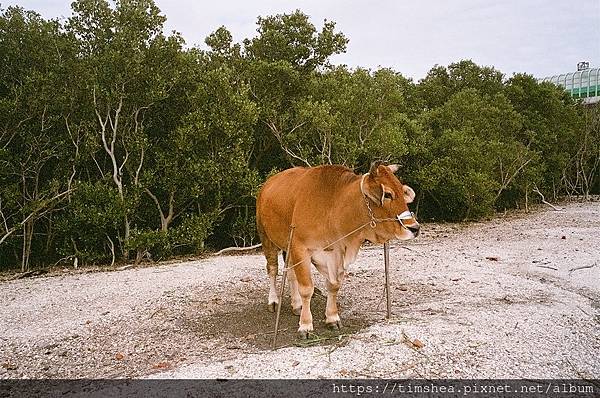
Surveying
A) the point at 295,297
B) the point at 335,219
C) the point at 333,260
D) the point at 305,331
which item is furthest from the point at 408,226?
the point at 295,297

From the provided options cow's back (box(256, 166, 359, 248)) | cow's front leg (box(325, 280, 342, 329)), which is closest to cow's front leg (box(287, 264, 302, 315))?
cow's back (box(256, 166, 359, 248))

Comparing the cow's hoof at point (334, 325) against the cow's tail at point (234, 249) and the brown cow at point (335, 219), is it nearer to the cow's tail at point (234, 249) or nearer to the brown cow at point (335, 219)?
the brown cow at point (335, 219)

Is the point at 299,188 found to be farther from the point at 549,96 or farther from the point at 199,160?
the point at 549,96

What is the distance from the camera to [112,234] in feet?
62.6

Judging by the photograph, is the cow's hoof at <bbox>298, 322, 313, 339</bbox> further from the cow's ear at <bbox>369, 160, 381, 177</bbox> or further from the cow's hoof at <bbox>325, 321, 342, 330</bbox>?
the cow's ear at <bbox>369, 160, 381, 177</bbox>

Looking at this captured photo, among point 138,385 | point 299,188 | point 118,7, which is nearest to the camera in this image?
point 138,385

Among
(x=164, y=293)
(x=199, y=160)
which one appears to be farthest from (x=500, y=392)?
(x=199, y=160)

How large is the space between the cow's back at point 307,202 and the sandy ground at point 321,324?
4.76 feet

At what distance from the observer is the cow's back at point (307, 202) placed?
745cm

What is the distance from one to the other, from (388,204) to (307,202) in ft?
4.30

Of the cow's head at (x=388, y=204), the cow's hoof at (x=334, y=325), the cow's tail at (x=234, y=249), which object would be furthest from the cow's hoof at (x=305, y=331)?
the cow's tail at (x=234, y=249)

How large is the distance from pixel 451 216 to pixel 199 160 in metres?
16.1

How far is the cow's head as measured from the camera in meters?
6.69

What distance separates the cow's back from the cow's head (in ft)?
1.83
